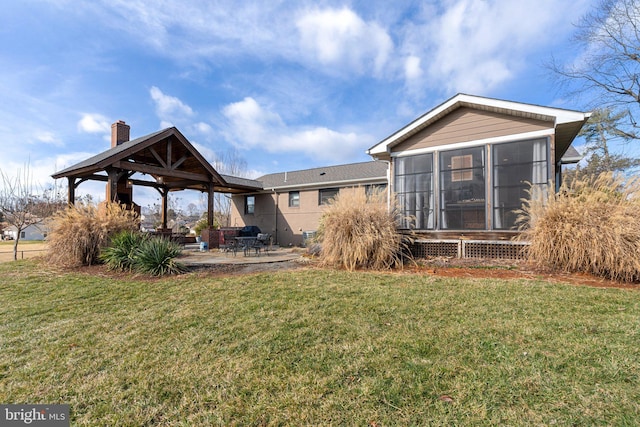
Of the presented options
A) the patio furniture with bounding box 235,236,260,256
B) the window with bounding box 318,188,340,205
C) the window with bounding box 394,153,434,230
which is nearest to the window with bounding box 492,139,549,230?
the window with bounding box 394,153,434,230

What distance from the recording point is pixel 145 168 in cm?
1009

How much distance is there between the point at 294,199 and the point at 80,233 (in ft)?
32.2

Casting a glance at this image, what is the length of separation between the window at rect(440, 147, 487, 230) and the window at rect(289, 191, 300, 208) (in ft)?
29.0

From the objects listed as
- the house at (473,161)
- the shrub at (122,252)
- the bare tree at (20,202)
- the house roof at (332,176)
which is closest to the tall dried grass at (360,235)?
the house at (473,161)

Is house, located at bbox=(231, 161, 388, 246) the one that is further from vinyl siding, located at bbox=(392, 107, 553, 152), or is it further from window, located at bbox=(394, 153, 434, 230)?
vinyl siding, located at bbox=(392, 107, 553, 152)

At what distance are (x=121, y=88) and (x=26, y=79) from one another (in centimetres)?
231

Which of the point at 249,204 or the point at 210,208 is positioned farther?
the point at 249,204

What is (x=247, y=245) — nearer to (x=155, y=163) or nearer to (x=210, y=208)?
(x=210, y=208)

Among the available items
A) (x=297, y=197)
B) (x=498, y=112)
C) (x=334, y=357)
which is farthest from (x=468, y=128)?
(x=297, y=197)

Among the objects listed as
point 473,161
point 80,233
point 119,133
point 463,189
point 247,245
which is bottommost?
point 247,245

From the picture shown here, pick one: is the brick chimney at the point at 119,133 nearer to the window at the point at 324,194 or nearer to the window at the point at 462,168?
the window at the point at 324,194

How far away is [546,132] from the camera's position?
682 cm

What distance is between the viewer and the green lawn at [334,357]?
5.98ft

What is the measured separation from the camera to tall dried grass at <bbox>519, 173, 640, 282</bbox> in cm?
459
